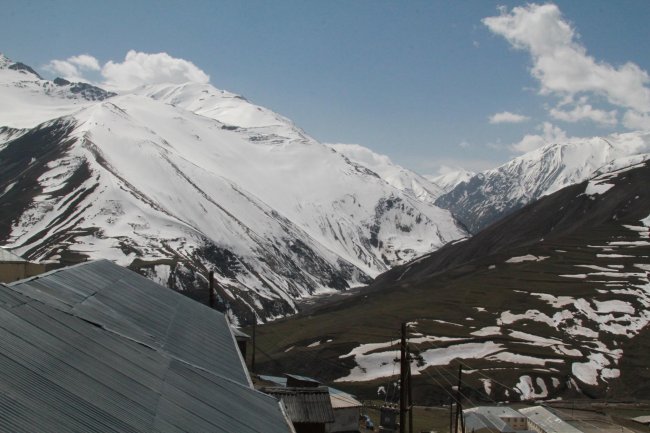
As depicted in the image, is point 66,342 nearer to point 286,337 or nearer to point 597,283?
point 286,337

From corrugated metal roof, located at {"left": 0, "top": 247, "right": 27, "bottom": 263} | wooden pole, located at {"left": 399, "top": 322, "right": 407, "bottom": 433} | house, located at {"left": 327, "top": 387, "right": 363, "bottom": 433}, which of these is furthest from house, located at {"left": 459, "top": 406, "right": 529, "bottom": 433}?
corrugated metal roof, located at {"left": 0, "top": 247, "right": 27, "bottom": 263}

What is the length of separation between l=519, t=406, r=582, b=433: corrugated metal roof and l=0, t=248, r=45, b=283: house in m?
63.9

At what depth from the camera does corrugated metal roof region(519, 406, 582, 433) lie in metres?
81.8

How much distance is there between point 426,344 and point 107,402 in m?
132

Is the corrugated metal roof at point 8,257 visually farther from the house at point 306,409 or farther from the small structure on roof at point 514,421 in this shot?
the small structure on roof at point 514,421

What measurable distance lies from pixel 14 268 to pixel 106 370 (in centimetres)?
3988

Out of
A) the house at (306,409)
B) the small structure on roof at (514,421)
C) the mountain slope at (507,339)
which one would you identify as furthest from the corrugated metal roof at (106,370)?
the mountain slope at (507,339)

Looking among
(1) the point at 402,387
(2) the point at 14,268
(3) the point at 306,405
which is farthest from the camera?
(2) the point at 14,268

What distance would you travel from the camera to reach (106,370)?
1962 cm

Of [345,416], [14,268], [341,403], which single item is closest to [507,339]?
[341,403]

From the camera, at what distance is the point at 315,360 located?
145375 mm

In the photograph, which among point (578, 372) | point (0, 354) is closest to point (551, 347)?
point (578, 372)

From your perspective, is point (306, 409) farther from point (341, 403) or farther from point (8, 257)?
point (8, 257)

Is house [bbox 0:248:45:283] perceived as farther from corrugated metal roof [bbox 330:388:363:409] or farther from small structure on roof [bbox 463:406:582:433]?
small structure on roof [bbox 463:406:582:433]
